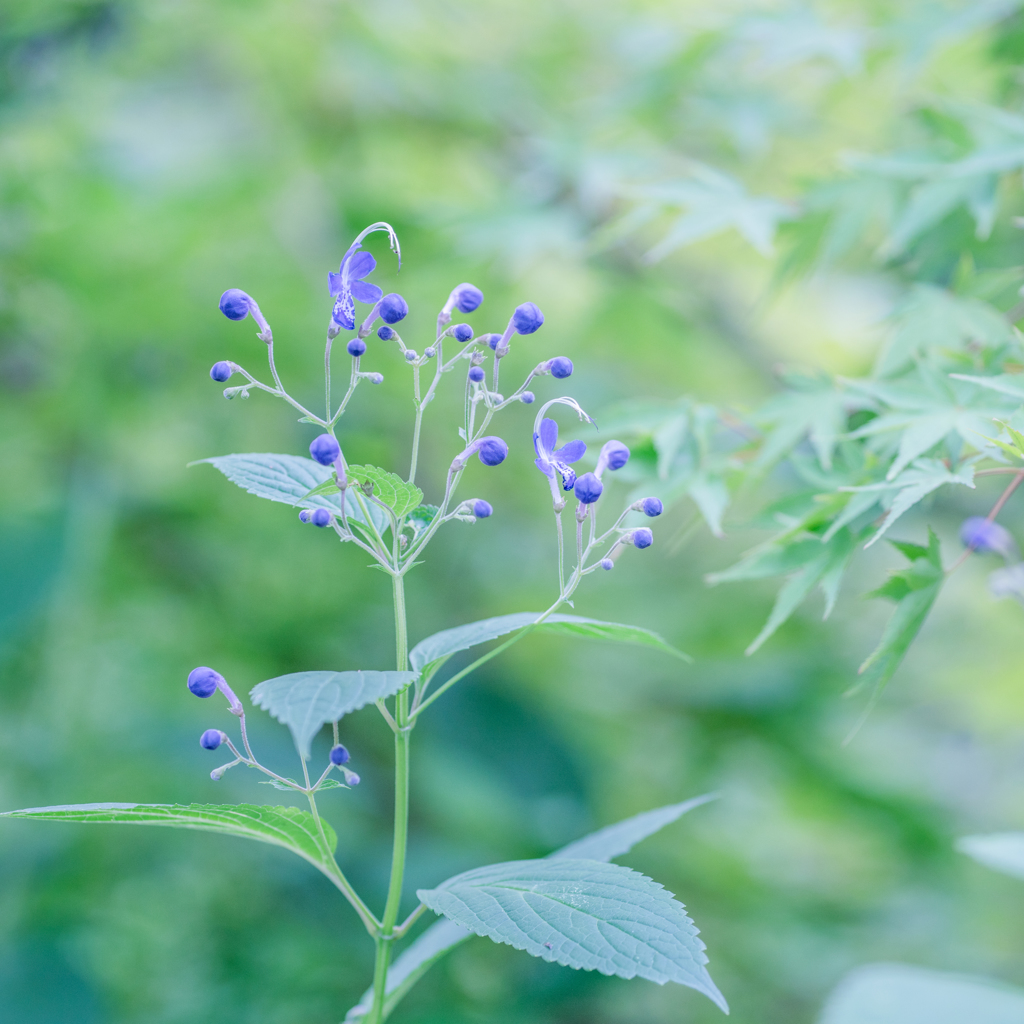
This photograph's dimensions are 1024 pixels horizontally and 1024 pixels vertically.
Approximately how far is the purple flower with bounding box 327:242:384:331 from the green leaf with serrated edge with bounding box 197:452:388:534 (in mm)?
115

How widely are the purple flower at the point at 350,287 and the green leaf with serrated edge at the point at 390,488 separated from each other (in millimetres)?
106

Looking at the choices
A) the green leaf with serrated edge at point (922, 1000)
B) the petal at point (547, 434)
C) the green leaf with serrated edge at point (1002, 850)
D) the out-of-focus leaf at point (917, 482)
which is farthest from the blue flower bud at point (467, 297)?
the green leaf with serrated edge at point (922, 1000)

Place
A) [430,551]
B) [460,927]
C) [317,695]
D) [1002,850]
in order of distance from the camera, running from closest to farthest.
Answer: [317,695]
[460,927]
[1002,850]
[430,551]

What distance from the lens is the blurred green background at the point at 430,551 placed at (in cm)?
178

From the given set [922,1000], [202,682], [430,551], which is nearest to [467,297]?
[202,682]

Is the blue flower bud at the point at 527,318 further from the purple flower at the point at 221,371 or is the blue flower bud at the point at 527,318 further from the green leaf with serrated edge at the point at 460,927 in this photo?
the green leaf with serrated edge at the point at 460,927

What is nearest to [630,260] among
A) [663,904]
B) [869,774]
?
[869,774]

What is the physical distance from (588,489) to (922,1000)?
38.2 inches

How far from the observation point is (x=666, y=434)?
3.10ft

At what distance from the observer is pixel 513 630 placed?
62cm

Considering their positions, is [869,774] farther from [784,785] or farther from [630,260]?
[630,260]

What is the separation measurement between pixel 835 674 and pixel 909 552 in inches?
56.4

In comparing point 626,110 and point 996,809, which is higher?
point 626,110

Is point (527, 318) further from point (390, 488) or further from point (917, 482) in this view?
point (917, 482)
